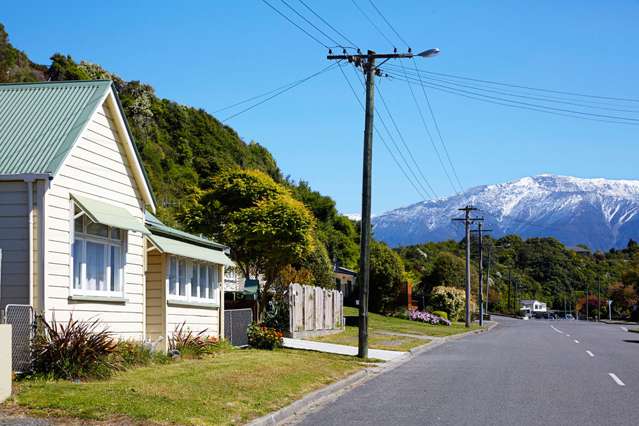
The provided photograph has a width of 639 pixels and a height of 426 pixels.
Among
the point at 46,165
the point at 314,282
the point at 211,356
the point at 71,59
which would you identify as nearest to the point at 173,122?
the point at 71,59

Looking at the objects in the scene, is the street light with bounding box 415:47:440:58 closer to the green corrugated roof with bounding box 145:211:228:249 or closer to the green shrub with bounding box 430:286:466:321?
the green corrugated roof with bounding box 145:211:228:249

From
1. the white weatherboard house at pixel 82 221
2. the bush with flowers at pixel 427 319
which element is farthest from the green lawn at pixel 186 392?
the bush with flowers at pixel 427 319

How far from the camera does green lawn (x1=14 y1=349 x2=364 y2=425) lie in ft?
40.0

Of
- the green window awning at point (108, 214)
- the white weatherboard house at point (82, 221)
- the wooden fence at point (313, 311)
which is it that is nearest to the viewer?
the white weatherboard house at point (82, 221)

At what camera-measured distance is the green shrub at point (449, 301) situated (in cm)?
7056

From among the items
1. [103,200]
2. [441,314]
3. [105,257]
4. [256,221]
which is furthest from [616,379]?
A: [441,314]

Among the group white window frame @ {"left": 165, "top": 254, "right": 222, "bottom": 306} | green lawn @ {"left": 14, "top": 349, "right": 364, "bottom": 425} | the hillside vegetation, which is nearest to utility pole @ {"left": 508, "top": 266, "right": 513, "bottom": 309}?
the hillside vegetation

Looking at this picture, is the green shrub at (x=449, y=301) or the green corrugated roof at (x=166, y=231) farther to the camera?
the green shrub at (x=449, y=301)

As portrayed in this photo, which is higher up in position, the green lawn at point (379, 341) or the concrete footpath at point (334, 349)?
the concrete footpath at point (334, 349)

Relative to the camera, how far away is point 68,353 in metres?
14.7

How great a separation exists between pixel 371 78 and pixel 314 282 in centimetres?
2112

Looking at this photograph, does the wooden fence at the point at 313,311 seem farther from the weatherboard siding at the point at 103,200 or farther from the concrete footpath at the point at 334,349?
the weatherboard siding at the point at 103,200

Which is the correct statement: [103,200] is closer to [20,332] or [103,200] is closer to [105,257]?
[105,257]

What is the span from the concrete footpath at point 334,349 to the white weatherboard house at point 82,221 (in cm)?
623
